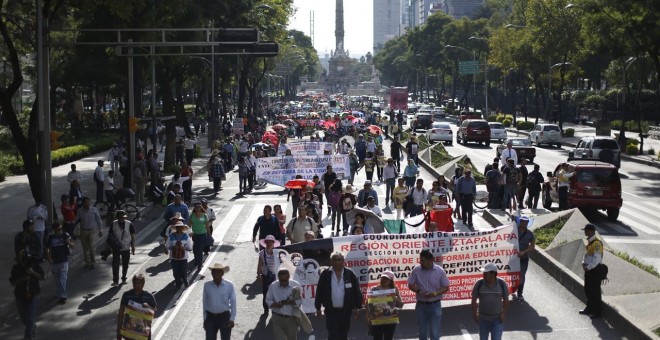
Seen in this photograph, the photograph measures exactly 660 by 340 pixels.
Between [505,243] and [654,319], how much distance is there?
2958 mm

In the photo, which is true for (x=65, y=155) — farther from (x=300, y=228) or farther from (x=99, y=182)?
(x=300, y=228)

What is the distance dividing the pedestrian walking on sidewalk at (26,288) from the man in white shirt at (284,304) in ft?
14.3

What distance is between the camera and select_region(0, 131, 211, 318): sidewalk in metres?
19.6

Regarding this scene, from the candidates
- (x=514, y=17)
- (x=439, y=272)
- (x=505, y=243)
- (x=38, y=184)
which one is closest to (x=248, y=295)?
(x=505, y=243)

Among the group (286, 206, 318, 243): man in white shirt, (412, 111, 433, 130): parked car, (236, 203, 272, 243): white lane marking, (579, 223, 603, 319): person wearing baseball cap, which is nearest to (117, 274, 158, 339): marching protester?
(286, 206, 318, 243): man in white shirt

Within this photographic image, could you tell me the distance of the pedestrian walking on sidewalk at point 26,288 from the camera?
Result: 1464cm

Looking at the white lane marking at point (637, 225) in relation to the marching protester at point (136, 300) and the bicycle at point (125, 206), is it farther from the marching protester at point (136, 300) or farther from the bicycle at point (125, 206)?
the marching protester at point (136, 300)

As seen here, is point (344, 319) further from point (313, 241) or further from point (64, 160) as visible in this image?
point (64, 160)

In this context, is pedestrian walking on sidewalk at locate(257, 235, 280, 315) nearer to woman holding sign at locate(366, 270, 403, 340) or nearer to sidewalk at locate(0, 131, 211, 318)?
woman holding sign at locate(366, 270, 403, 340)

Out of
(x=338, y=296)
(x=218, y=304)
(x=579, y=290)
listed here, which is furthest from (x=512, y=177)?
(x=218, y=304)

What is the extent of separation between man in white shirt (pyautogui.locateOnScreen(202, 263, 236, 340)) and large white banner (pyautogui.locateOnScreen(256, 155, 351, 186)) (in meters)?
22.3

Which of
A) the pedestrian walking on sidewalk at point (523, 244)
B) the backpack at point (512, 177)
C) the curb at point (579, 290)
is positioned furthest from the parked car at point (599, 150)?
the pedestrian walking on sidewalk at point (523, 244)

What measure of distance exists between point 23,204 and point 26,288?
1845 centimetres

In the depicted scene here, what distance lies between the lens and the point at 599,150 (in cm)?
4144
